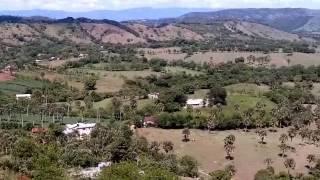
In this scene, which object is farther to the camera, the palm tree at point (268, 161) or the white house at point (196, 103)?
the white house at point (196, 103)

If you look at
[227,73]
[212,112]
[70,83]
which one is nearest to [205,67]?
[227,73]

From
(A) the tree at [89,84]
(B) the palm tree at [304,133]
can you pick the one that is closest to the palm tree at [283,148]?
(B) the palm tree at [304,133]

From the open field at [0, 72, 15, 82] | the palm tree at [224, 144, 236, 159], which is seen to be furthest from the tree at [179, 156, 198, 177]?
the open field at [0, 72, 15, 82]

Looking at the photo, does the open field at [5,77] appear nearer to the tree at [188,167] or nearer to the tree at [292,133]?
the tree at [292,133]

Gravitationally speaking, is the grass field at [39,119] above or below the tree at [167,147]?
below

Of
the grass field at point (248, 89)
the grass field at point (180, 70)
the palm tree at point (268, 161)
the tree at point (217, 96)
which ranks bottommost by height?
the grass field at point (180, 70)

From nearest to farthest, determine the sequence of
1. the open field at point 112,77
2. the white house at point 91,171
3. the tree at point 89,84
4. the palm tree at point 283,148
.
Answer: the white house at point 91,171 → the palm tree at point 283,148 → the tree at point 89,84 → the open field at point 112,77

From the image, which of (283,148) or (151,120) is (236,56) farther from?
(283,148)
